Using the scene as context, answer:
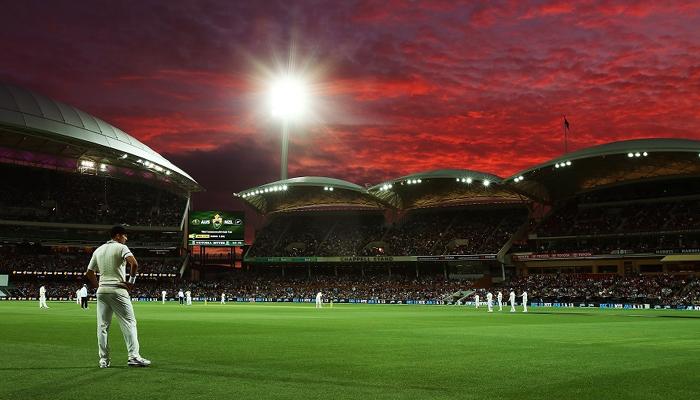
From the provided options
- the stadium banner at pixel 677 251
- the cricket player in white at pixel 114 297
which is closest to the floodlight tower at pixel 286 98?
the stadium banner at pixel 677 251

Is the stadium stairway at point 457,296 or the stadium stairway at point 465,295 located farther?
the stadium stairway at point 457,296

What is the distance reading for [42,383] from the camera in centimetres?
813

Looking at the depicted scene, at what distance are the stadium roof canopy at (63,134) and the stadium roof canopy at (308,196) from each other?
13891mm

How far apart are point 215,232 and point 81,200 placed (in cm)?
2023

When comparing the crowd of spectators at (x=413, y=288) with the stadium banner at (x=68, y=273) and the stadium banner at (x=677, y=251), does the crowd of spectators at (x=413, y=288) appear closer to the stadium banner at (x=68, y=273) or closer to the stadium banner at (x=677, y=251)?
the stadium banner at (x=68, y=273)

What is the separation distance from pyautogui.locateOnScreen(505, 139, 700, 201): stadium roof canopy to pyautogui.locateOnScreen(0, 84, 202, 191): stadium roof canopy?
46022 millimetres

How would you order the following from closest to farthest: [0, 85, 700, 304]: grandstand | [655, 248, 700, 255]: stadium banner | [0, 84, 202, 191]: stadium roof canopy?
1. [655, 248, 700, 255]: stadium banner
2. [0, 84, 202, 191]: stadium roof canopy
3. [0, 85, 700, 304]: grandstand

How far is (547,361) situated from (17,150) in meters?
82.7

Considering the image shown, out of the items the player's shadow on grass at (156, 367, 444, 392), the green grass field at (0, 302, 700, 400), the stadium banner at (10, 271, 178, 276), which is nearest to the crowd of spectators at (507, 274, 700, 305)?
the green grass field at (0, 302, 700, 400)

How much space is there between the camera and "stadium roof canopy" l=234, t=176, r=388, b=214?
82500 millimetres

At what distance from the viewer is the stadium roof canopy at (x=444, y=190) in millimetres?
73875

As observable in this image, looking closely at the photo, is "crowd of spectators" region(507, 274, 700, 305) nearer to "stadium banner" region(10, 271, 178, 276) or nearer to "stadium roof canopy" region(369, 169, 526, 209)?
"stadium roof canopy" region(369, 169, 526, 209)

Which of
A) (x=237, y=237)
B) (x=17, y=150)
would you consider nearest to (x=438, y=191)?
(x=237, y=237)

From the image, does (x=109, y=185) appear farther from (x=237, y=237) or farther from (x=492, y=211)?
(x=492, y=211)
